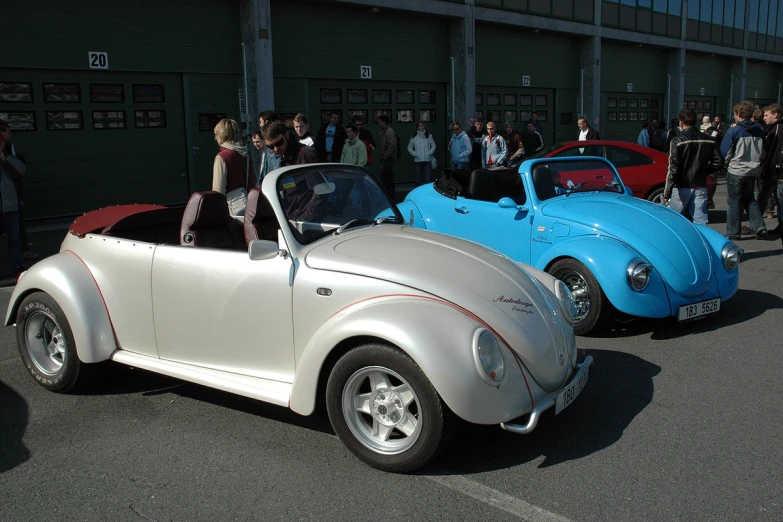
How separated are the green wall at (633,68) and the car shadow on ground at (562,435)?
25.0 m

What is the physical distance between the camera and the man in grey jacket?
33.2 ft

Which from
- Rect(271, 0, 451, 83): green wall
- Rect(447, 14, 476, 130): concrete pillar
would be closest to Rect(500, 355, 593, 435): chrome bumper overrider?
Rect(271, 0, 451, 83): green wall

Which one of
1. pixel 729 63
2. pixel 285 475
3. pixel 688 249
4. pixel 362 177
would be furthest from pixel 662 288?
pixel 729 63

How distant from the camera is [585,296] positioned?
599cm

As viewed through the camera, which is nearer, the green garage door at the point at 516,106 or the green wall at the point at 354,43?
the green wall at the point at 354,43

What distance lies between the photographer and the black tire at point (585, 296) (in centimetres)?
586

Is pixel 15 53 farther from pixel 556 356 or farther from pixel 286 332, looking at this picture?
pixel 556 356

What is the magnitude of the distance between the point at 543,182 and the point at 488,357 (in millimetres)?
3874

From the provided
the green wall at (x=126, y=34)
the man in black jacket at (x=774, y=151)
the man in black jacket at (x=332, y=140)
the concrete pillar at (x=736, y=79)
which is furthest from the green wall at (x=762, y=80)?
the man in black jacket at (x=332, y=140)

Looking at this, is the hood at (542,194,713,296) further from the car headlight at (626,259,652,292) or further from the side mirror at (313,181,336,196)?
the side mirror at (313,181,336,196)

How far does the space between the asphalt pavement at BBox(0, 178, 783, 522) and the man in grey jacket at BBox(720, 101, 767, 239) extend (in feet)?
19.3

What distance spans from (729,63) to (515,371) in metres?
38.1

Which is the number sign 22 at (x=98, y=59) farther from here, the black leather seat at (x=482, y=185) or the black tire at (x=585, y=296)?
the black tire at (x=585, y=296)

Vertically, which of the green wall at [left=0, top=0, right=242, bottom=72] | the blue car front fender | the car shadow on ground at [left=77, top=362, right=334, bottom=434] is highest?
the green wall at [left=0, top=0, right=242, bottom=72]
